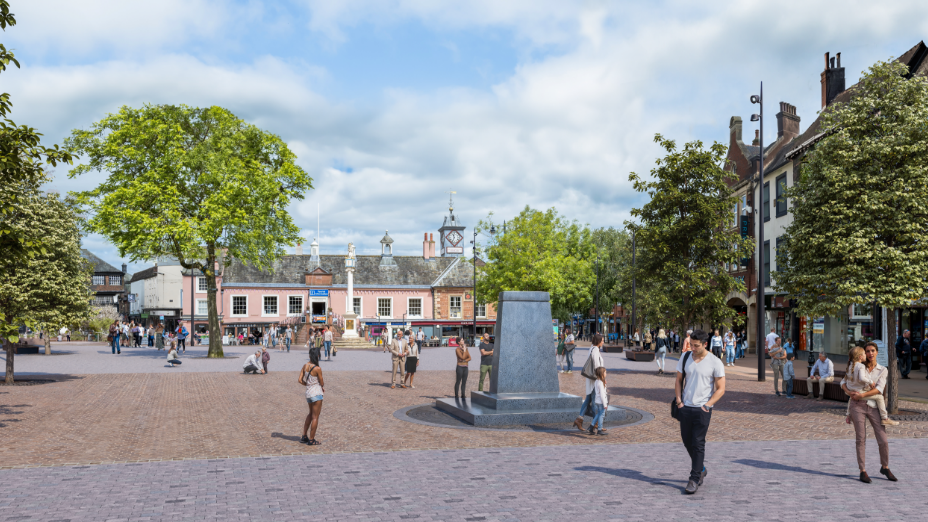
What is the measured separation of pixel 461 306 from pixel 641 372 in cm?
4302

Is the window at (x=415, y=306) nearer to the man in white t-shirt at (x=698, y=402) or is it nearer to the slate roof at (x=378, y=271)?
the slate roof at (x=378, y=271)

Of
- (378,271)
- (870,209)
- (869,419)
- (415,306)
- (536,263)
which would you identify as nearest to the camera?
(869,419)

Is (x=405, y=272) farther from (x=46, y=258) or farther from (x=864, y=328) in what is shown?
(x=46, y=258)

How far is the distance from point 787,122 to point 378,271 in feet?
137

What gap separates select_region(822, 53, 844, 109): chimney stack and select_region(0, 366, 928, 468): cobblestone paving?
21.5 m

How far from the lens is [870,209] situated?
14.1 metres

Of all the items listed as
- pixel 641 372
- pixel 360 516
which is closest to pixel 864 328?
pixel 641 372

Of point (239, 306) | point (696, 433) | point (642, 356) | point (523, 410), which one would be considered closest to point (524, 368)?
point (523, 410)

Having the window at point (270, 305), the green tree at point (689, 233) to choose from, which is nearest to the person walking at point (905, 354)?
the green tree at point (689, 233)

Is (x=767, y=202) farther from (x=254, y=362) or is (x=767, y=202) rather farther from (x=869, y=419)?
(x=869, y=419)

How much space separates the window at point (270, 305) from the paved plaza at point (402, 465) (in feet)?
161

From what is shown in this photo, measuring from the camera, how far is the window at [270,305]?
65.2 metres

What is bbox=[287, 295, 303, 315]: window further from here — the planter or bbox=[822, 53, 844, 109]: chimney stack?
bbox=[822, 53, 844, 109]: chimney stack

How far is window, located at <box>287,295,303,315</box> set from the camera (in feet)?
217
